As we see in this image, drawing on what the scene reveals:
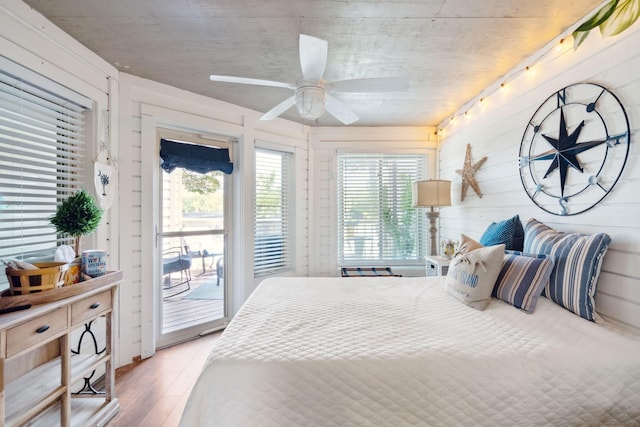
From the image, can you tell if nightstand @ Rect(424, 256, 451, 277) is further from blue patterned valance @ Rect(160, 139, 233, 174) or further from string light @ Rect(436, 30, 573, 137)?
blue patterned valance @ Rect(160, 139, 233, 174)

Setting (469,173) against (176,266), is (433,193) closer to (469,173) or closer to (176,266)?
(469,173)

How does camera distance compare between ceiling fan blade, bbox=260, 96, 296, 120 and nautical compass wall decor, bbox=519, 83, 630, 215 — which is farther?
ceiling fan blade, bbox=260, 96, 296, 120

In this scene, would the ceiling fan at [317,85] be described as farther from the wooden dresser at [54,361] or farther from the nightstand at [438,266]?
the nightstand at [438,266]

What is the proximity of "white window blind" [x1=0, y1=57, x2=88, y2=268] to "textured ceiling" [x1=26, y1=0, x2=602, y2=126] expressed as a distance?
1.58ft

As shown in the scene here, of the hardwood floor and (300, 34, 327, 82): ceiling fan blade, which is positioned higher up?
(300, 34, 327, 82): ceiling fan blade

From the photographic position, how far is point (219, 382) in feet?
3.45

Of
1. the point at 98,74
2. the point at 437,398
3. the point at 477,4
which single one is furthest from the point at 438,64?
the point at 98,74

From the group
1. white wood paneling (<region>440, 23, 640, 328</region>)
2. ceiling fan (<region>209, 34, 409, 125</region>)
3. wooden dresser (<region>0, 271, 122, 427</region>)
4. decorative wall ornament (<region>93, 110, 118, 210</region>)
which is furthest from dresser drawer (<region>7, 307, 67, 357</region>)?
white wood paneling (<region>440, 23, 640, 328</region>)

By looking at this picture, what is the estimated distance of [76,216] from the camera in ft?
5.18

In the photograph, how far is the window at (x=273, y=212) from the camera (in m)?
3.43

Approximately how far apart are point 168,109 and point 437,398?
305 cm

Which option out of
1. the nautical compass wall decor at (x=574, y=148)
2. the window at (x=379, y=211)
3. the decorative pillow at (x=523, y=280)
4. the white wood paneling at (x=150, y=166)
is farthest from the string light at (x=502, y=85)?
the white wood paneling at (x=150, y=166)

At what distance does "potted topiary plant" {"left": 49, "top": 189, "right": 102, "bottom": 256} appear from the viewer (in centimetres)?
156

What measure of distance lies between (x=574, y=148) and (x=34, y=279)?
3.11 meters
